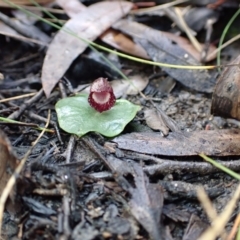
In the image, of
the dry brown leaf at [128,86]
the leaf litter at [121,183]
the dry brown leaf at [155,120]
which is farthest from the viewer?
the dry brown leaf at [128,86]

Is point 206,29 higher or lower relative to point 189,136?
higher

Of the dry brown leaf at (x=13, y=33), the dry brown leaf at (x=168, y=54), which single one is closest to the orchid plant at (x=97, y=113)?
the dry brown leaf at (x=168, y=54)

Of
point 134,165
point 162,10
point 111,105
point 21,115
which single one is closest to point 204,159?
point 134,165

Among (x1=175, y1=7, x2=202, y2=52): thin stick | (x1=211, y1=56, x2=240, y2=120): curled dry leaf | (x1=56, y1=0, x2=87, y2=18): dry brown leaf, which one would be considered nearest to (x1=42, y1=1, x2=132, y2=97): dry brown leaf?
(x1=56, y1=0, x2=87, y2=18): dry brown leaf

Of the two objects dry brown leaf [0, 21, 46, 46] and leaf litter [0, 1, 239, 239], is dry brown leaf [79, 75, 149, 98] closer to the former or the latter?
leaf litter [0, 1, 239, 239]

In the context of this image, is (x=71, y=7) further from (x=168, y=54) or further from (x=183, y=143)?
(x=183, y=143)

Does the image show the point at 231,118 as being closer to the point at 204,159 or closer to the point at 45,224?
the point at 204,159

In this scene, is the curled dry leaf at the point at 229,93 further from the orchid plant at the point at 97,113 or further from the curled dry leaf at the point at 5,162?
the curled dry leaf at the point at 5,162
